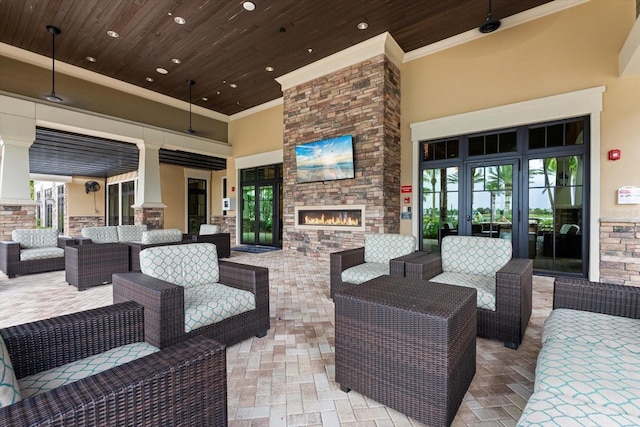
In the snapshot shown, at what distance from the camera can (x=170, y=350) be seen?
1.22 meters

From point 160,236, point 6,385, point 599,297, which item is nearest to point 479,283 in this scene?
point 599,297

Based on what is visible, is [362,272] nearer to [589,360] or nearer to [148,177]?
[589,360]

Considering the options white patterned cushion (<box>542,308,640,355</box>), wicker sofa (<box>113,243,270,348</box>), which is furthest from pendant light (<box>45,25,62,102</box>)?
white patterned cushion (<box>542,308,640,355</box>)

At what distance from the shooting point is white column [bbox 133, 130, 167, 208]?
746 centimetres

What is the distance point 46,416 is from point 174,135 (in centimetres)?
856

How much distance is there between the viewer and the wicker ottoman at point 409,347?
1481 millimetres

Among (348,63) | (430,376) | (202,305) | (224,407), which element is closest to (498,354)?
(430,376)

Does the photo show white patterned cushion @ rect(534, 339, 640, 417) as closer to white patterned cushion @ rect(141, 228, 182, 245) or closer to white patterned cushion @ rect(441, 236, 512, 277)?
white patterned cushion @ rect(441, 236, 512, 277)

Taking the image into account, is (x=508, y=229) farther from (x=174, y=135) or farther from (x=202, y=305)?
(x=174, y=135)

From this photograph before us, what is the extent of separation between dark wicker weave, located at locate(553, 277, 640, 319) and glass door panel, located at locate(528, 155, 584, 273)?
131 inches

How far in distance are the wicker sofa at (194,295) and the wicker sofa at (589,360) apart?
191 centimetres

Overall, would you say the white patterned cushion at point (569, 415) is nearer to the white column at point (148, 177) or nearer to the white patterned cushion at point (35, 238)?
the white patterned cushion at point (35, 238)

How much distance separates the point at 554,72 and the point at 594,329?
4.67m

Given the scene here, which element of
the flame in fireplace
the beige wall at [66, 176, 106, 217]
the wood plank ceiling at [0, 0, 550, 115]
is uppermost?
the wood plank ceiling at [0, 0, 550, 115]
